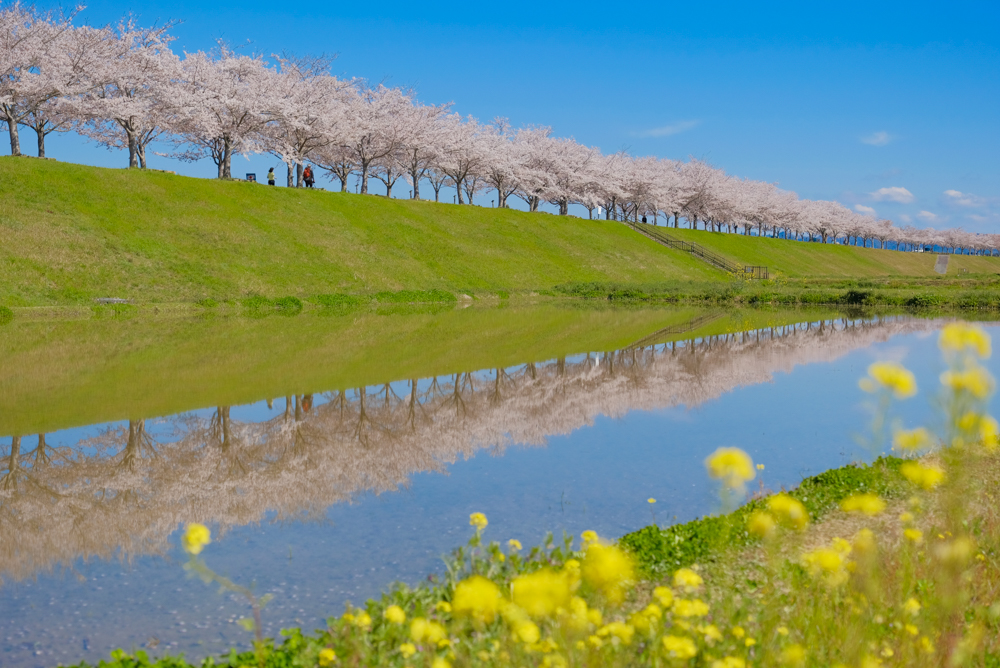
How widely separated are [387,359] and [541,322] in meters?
11.9

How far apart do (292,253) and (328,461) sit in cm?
3338

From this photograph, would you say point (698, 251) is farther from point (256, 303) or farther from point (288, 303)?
point (256, 303)

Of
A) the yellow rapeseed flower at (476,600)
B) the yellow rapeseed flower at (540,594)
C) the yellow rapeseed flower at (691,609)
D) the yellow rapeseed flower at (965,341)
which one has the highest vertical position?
the yellow rapeseed flower at (965,341)

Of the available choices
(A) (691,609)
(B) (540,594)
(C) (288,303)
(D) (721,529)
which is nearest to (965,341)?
(A) (691,609)

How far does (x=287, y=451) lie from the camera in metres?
9.38

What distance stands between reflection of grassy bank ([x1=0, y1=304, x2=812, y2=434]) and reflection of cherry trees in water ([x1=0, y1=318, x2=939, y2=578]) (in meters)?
1.12

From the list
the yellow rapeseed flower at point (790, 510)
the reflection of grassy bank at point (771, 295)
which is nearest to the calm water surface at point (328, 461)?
the yellow rapeseed flower at point (790, 510)

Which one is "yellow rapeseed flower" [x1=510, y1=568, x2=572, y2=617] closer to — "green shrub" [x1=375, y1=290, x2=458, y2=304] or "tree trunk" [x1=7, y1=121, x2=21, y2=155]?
"green shrub" [x1=375, y1=290, x2=458, y2=304]

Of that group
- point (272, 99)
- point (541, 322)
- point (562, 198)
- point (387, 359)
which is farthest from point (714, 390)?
point (562, 198)

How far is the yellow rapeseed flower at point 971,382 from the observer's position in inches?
134

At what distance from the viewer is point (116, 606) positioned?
5.16 metres

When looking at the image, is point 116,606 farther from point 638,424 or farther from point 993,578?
point 638,424

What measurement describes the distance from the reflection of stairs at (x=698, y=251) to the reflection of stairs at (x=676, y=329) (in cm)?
3362

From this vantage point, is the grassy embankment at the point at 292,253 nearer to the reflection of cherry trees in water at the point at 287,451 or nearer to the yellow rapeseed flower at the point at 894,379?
the reflection of cherry trees in water at the point at 287,451
